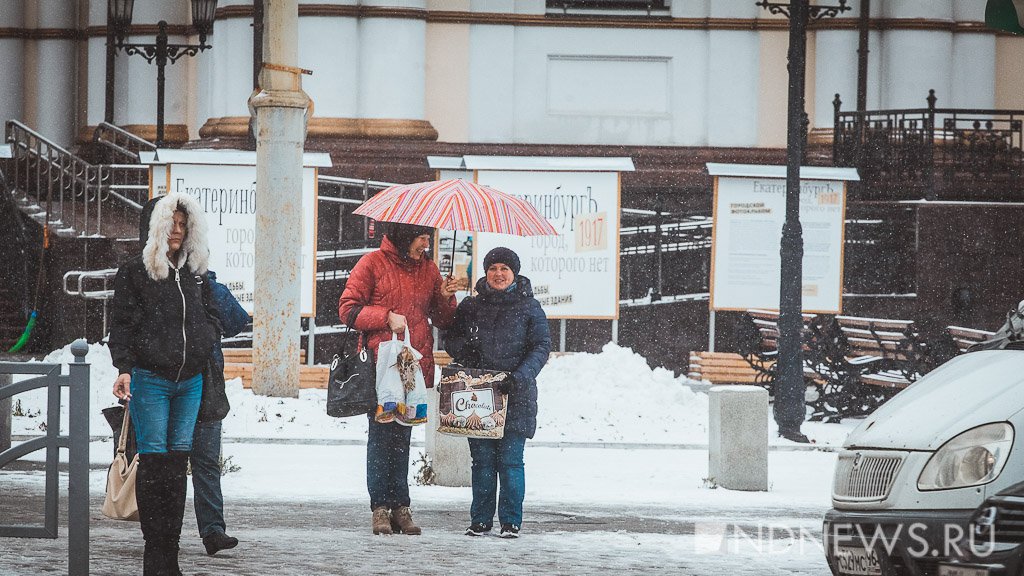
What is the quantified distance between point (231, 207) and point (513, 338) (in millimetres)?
9042

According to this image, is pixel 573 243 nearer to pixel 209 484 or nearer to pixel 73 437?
pixel 209 484

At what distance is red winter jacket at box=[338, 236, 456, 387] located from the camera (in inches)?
359

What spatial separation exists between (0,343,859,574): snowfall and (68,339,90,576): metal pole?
2614mm

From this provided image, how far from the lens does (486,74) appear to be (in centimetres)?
2303

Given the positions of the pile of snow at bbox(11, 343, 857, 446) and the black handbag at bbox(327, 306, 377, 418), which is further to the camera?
the pile of snow at bbox(11, 343, 857, 446)

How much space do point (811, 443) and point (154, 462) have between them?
27.2 ft

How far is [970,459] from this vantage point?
612 cm

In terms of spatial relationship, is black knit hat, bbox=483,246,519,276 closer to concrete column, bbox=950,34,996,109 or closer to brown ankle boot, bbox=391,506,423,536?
brown ankle boot, bbox=391,506,423,536

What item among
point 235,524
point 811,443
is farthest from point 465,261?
point 235,524

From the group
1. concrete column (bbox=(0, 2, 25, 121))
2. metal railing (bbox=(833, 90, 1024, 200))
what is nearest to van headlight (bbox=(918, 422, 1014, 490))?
metal railing (bbox=(833, 90, 1024, 200))

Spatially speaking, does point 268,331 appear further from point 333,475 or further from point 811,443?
point 811,443

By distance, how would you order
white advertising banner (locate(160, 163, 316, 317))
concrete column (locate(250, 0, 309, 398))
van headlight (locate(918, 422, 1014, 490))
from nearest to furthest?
1. van headlight (locate(918, 422, 1014, 490))
2. concrete column (locate(250, 0, 309, 398))
3. white advertising banner (locate(160, 163, 316, 317))

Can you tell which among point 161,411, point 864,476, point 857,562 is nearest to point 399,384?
point 161,411

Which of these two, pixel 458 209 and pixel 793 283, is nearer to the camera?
pixel 458 209
